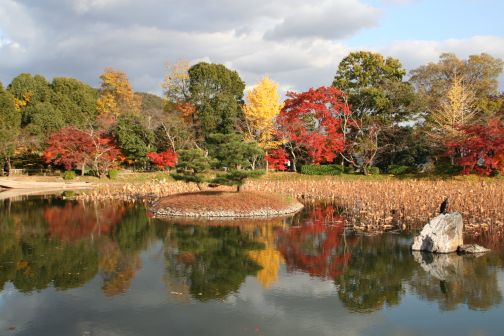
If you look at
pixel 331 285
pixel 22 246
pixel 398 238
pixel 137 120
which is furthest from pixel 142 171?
pixel 331 285

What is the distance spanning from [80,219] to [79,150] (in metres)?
21.8

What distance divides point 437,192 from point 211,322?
16240 millimetres

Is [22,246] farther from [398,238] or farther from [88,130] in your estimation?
[88,130]

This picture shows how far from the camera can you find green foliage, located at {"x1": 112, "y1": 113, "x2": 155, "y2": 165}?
134 feet

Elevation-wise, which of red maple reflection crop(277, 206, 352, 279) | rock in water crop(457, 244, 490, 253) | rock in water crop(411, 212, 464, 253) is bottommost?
red maple reflection crop(277, 206, 352, 279)

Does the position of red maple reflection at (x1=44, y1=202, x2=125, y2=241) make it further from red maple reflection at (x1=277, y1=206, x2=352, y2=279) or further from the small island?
red maple reflection at (x1=277, y1=206, x2=352, y2=279)

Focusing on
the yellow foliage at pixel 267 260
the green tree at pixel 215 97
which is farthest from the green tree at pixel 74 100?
the yellow foliage at pixel 267 260

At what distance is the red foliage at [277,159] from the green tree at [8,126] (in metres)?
22.7

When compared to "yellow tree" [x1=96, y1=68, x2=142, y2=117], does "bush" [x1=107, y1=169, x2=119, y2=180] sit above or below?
below

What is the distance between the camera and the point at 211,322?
338 inches

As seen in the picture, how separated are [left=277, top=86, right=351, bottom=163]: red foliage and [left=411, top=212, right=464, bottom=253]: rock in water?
76.6 feet

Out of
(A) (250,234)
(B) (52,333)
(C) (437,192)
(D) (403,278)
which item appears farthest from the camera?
(C) (437,192)

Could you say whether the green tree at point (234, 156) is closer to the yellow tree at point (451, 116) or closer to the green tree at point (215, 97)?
the yellow tree at point (451, 116)

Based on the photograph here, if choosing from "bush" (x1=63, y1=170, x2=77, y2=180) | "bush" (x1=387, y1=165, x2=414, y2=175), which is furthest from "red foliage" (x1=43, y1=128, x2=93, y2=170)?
"bush" (x1=387, y1=165, x2=414, y2=175)
